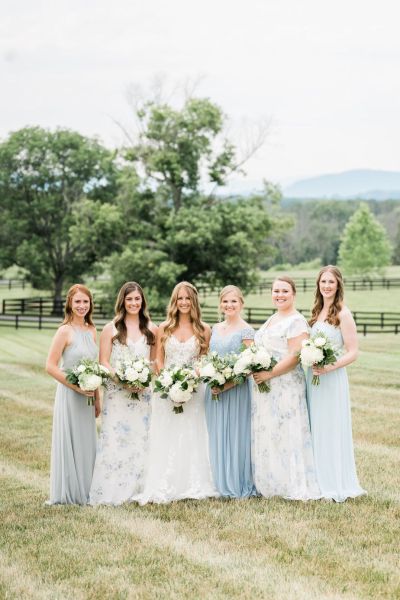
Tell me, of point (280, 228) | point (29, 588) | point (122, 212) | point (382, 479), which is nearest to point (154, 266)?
point (122, 212)

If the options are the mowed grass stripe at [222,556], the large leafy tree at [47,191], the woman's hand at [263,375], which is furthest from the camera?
the large leafy tree at [47,191]

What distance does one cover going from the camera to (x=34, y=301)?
147 ft

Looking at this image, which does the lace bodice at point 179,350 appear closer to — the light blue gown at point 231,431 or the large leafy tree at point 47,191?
the light blue gown at point 231,431

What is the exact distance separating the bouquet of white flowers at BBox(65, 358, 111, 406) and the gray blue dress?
237mm

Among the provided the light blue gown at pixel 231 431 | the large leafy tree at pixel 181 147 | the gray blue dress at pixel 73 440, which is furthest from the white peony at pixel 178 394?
the large leafy tree at pixel 181 147

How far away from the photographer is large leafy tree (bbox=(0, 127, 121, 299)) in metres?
45.6

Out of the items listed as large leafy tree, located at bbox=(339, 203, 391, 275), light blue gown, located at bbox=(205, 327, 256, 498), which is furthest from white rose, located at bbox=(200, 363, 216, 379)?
large leafy tree, located at bbox=(339, 203, 391, 275)

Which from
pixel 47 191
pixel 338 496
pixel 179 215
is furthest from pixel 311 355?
pixel 47 191

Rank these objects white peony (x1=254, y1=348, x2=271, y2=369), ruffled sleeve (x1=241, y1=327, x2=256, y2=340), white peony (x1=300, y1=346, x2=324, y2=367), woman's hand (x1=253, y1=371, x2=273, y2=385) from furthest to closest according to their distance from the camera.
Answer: ruffled sleeve (x1=241, y1=327, x2=256, y2=340), woman's hand (x1=253, y1=371, x2=273, y2=385), white peony (x1=254, y1=348, x2=271, y2=369), white peony (x1=300, y1=346, x2=324, y2=367)

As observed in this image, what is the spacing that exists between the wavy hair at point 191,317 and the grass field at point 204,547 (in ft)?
5.45

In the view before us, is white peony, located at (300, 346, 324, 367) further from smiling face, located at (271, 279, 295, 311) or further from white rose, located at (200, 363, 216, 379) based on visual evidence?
white rose, located at (200, 363, 216, 379)

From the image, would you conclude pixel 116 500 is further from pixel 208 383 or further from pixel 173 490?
pixel 208 383

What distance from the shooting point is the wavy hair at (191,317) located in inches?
324

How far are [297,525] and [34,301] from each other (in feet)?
128
